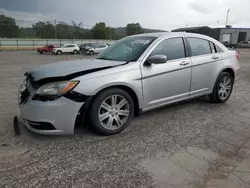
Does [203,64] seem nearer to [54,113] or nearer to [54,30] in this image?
[54,113]

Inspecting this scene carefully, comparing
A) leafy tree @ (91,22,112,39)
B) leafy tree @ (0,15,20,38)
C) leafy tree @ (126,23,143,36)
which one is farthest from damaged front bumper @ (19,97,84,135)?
leafy tree @ (126,23,143,36)

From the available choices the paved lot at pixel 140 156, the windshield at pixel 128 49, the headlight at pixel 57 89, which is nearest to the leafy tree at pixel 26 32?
the windshield at pixel 128 49

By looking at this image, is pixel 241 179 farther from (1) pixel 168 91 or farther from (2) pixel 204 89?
(2) pixel 204 89

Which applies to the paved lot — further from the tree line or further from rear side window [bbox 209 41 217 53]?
the tree line

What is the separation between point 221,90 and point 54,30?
65.3 meters

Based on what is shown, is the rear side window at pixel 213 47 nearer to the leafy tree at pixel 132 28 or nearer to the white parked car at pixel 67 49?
the white parked car at pixel 67 49

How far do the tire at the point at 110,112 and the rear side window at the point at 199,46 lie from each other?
1.76 metres

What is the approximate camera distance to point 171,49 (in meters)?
3.68

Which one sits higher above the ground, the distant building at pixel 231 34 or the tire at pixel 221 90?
the distant building at pixel 231 34

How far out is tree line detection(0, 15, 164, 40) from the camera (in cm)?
5853

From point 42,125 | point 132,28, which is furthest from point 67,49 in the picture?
point 132,28

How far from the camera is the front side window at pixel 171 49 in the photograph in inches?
139

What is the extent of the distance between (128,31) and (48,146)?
75.2m

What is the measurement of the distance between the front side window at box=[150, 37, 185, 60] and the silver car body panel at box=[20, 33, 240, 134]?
8 cm
